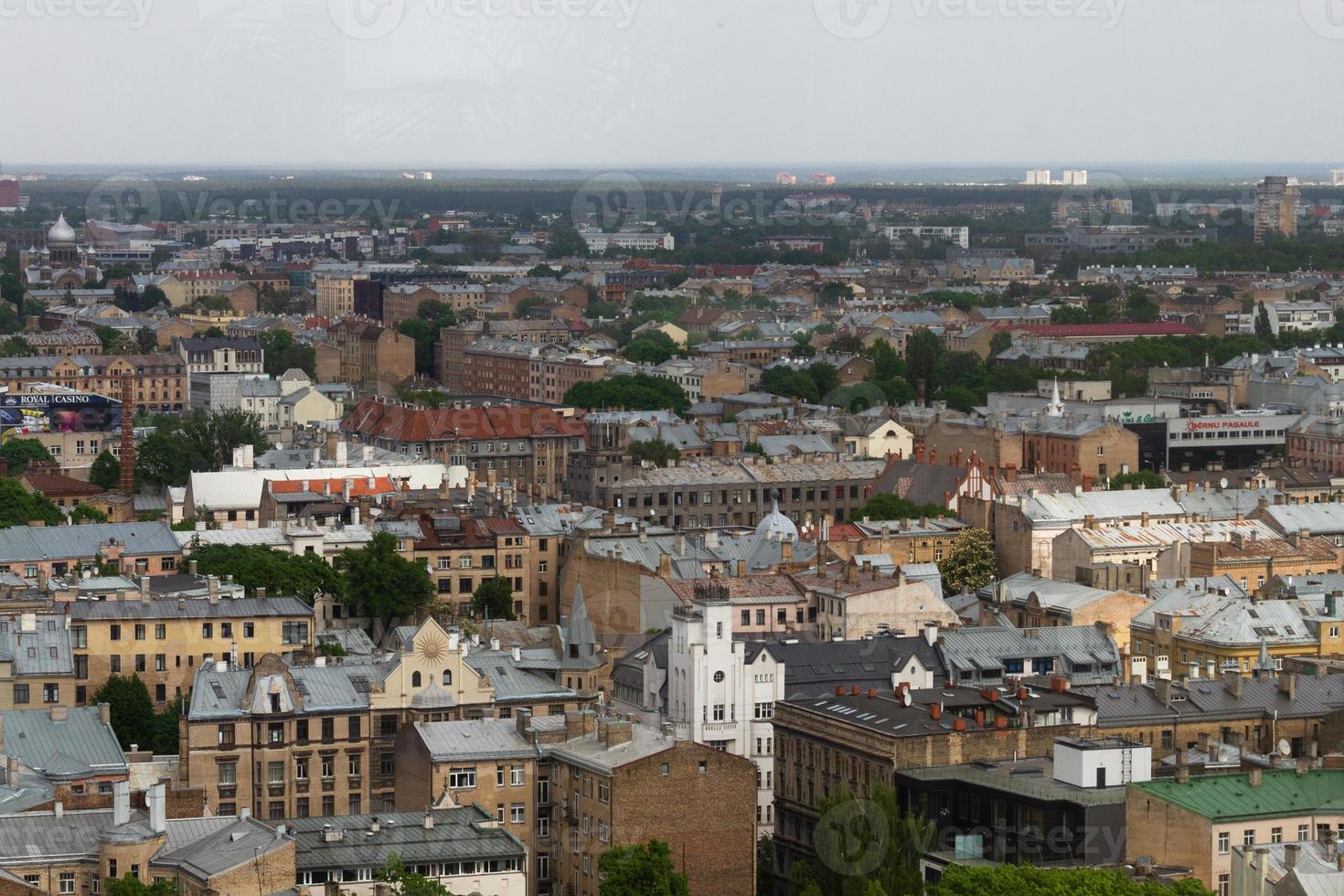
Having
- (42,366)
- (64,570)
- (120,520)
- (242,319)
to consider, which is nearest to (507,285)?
(242,319)

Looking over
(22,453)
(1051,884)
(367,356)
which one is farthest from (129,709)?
(367,356)

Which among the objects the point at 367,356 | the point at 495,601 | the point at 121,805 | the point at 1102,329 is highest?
the point at 121,805

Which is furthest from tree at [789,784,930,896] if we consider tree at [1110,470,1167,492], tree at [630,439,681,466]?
tree at [630,439,681,466]

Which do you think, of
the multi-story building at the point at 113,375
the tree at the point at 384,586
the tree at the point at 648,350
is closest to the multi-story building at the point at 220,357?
the multi-story building at the point at 113,375

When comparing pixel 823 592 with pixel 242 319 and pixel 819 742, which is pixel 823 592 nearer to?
pixel 819 742

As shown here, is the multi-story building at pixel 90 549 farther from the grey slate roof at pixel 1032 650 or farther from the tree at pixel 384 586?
the grey slate roof at pixel 1032 650

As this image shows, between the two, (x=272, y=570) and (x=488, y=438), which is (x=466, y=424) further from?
(x=272, y=570)
